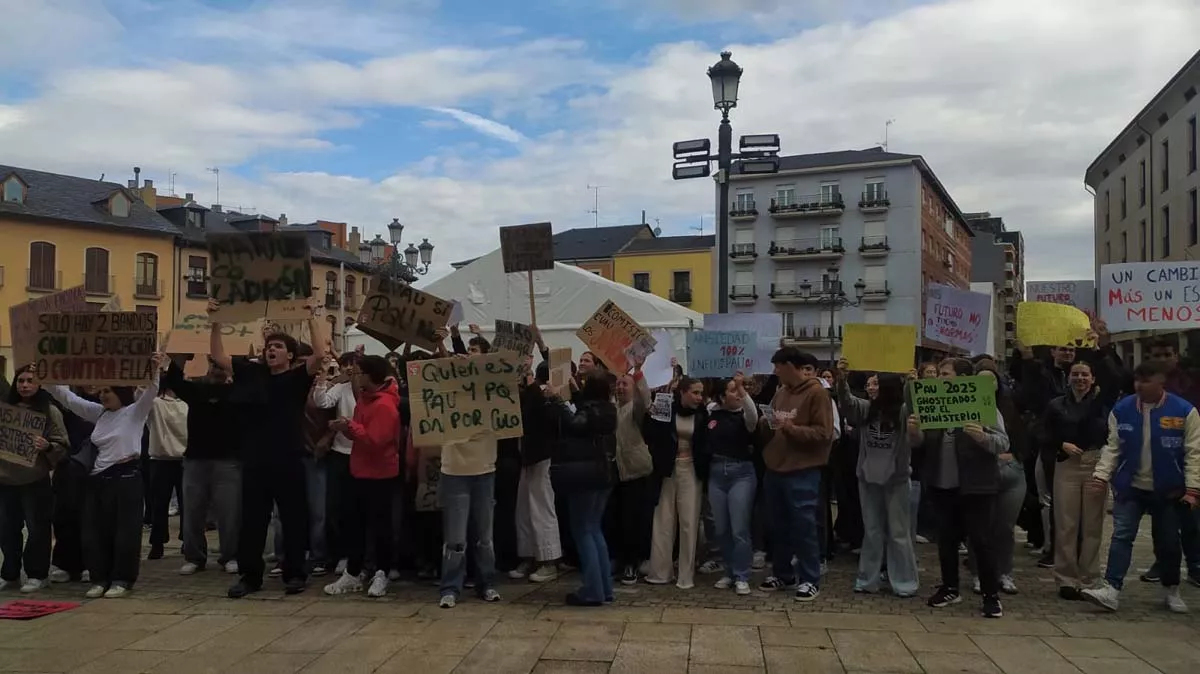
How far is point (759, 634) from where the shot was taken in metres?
6.16

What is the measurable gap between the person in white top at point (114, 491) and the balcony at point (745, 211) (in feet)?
204

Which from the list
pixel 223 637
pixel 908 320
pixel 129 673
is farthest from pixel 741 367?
pixel 908 320

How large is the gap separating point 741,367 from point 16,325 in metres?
7.09

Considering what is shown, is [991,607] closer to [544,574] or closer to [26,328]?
[544,574]

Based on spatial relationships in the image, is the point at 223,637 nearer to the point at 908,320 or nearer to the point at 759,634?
the point at 759,634

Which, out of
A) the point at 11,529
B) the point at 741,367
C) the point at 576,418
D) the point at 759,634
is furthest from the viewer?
the point at 741,367

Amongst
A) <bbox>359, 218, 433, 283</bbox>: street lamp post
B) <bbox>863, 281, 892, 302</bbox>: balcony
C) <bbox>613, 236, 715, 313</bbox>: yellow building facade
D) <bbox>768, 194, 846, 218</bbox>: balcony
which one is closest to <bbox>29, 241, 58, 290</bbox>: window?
<bbox>359, 218, 433, 283</bbox>: street lamp post

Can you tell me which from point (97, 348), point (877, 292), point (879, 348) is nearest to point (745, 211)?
point (877, 292)

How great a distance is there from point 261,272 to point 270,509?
6.33 ft

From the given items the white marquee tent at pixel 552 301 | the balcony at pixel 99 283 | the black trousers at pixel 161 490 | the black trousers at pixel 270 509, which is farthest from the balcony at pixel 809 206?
the black trousers at pixel 270 509

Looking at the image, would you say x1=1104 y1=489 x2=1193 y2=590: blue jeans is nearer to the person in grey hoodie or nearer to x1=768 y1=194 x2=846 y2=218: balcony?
the person in grey hoodie

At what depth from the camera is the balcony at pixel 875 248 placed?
64562 millimetres

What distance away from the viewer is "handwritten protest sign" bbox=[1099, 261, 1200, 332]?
372 inches

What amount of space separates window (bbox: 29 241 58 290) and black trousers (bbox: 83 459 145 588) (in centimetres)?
4182
